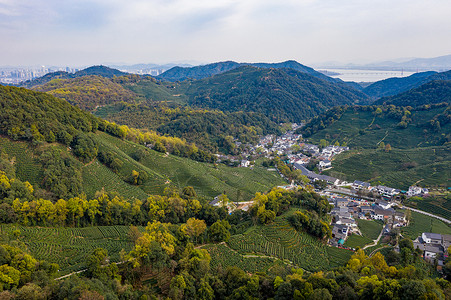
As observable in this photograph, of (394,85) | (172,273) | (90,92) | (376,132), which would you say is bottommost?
(172,273)

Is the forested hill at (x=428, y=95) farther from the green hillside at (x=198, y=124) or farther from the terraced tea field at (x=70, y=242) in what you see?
the terraced tea field at (x=70, y=242)

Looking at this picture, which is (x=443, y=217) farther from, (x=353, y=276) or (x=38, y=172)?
(x=38, y=172)

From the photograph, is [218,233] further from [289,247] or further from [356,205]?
[356,205]

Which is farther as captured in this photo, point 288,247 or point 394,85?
point 394,85

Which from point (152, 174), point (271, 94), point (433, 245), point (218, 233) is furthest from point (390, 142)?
point (271, 94)

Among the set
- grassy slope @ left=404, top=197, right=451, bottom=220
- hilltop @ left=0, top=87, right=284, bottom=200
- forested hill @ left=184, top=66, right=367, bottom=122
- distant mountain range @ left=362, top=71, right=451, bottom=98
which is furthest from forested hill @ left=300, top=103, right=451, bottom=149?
distant mountain range @ left=362, top=71, right=451, bottom=98

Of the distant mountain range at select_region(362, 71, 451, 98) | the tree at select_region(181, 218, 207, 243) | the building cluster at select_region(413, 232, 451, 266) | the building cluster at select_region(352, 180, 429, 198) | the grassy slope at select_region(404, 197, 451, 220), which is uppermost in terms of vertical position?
the distant mountain range at select_region(362, 71, 451, 98)

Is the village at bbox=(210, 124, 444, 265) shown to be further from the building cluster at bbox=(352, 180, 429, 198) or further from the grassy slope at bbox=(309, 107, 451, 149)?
the grassy slope at bbox=(309, 107, 451, 149)
